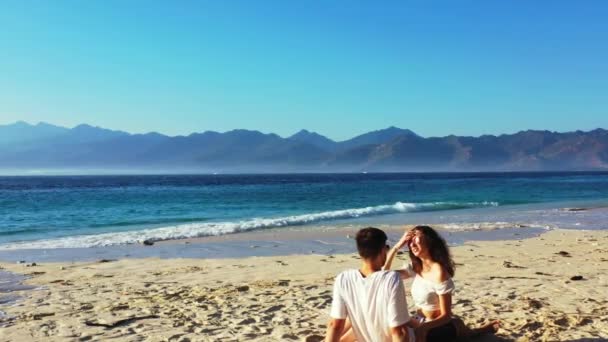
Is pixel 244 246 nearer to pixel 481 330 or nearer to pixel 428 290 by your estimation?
pixel 481 330

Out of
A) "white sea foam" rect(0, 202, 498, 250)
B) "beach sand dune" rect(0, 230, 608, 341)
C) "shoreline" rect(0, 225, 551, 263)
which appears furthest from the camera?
"white sea foam" rect(0, 202, 498, 250)

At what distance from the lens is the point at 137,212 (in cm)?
2909

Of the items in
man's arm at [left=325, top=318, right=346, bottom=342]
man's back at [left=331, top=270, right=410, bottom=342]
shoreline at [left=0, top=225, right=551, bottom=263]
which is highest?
man's back at [left=331, top=270, right=410, bottom=342]

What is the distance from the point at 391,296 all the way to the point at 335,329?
69 cm

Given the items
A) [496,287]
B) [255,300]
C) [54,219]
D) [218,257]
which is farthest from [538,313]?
[54,219]

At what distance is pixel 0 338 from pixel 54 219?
21.0 metres

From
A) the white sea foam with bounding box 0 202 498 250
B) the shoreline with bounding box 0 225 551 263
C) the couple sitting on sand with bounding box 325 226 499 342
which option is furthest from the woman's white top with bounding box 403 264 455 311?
the white sea foam with bounding box 0 202 498 250

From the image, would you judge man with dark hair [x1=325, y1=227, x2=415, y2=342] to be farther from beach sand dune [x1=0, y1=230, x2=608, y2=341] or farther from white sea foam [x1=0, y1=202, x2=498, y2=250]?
white sea foam [x1=0, y1=202, x2=498, y2=250]

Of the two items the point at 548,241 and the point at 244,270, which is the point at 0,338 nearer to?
the point at 244,270

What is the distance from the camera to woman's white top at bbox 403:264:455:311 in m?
5.12

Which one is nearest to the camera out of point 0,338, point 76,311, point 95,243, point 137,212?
point 0,338

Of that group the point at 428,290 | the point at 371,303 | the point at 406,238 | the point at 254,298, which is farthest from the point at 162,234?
the point at 371,303

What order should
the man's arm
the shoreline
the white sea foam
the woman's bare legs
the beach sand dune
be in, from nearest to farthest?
the man's arm, the woman's bare legs, the beach sand dune, the shoreline, the white sea foam

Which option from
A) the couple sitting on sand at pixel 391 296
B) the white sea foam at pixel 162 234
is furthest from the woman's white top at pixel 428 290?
the white sea foam at pixel 162 234
